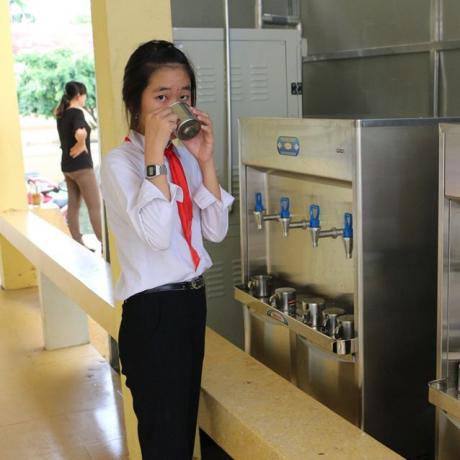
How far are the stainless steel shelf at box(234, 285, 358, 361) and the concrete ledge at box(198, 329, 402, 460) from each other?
0.16m

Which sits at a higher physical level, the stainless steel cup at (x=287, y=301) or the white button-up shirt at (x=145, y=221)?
the white button-up shirt at (x=145, y=221)

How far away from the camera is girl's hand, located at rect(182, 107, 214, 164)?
194cm

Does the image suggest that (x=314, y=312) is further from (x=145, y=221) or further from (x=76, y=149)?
(x=76, y=149)

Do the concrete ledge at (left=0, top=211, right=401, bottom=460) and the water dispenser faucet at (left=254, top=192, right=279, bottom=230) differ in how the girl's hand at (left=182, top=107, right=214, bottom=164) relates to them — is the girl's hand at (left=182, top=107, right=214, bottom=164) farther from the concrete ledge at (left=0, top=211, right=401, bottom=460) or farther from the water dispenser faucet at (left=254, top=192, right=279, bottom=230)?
the concrete ledge at (left=0, top=211, right=401, bottom=460)

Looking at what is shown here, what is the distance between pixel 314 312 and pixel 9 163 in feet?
14.6

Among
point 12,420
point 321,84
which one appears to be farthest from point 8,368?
point 321,84

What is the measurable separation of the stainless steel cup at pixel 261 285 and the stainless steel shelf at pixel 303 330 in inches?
1.1

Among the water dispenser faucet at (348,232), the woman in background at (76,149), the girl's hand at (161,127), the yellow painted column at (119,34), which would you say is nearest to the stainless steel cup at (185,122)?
the girl's hand at (161,127)

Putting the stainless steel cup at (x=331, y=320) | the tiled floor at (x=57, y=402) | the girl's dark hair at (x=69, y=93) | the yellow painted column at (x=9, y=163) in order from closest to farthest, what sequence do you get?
the stainless steel cup at (x=331, y=320), the tiled floor at (x=57, y=402), the yellow painted column at (x=9, y=163), the girl's dark hair at (x=69, y=93)

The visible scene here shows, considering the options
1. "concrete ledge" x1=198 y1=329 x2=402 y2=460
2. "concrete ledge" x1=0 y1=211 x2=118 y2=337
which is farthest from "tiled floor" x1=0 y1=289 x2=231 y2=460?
"concrete ledge" x1=198 y1=329 x2=402 y2=460

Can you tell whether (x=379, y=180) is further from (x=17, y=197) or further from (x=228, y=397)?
(x=17, y=197)

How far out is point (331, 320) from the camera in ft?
7.16

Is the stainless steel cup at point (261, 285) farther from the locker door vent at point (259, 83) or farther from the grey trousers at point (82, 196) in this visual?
the grey trousers at point (82, 196)

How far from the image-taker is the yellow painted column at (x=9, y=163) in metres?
5.98
